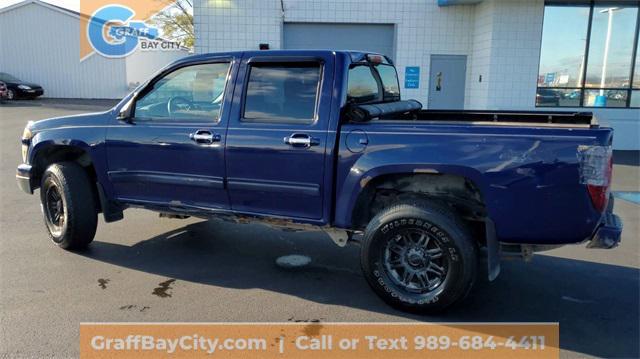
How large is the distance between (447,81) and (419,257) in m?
9.47

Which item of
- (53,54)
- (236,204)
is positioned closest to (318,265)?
(236,204)

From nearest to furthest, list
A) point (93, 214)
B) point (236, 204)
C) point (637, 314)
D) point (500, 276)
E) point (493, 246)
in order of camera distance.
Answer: point (493, 246) < point (637, 314) < point (236, 204) < point (500, 276) < point (93, 214)

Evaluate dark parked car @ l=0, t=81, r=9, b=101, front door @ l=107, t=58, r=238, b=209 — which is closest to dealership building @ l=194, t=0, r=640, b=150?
front door @ l=107, t=58, r=238, b=209

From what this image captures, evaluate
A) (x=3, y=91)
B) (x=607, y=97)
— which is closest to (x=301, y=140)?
(x=607, y=97)

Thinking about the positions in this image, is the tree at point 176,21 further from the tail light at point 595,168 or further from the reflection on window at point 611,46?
the tail light at point 595,168

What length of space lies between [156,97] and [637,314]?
4430mm

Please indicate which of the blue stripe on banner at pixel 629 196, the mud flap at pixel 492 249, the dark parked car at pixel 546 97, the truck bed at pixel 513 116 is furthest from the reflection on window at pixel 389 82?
the dark parked car at pixel 546 97

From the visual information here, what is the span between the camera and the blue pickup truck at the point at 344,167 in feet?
11.0

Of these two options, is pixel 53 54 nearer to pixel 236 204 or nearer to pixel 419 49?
pixel 419 49

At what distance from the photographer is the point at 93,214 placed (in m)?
4.97

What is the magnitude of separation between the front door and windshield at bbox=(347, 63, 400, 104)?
1.06m

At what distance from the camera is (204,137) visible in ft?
13.8

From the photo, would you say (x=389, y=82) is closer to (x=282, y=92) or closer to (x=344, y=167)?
(x=282, y=92)

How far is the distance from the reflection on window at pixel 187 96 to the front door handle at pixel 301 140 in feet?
2.51
